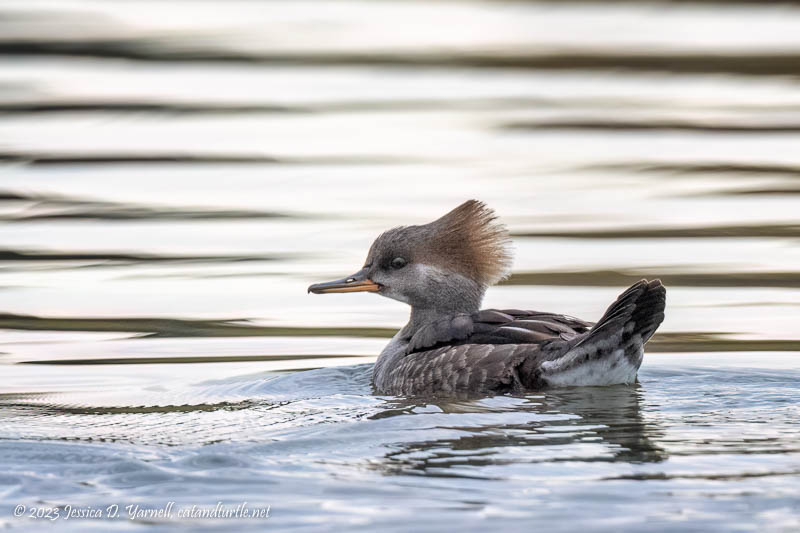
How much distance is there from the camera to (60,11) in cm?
2220

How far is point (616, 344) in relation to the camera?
7.63 metres

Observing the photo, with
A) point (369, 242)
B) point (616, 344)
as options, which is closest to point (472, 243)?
point (616, 344)

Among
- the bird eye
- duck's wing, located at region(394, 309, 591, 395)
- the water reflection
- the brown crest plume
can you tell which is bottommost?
the water reflection

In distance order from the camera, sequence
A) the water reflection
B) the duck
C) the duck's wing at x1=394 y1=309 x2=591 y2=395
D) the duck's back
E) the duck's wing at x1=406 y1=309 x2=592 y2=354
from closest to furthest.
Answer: the water reflection → the duck's back → the duck → the duck's wing at x1=394 y1=309 x2=591 y2=395 → the duck's wing at x1=406 y1=309 x2=592 y2=354

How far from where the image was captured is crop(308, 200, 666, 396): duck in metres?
7.64

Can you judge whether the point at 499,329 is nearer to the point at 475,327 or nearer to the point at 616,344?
the point at 475,327

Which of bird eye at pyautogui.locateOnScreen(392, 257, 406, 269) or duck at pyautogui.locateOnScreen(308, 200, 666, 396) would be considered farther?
bird eye at pyautogui.locateOnScreen(392, 257, 406, 269)

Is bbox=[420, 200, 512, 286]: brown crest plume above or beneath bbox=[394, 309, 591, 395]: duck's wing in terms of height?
above

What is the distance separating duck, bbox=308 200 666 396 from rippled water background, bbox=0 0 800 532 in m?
0.21

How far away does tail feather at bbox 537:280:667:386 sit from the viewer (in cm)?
741

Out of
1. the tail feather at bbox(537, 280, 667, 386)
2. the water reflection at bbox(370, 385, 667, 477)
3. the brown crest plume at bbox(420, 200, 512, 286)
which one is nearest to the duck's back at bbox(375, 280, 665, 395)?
the tail feather at bbox(537, 280, 667, 386)

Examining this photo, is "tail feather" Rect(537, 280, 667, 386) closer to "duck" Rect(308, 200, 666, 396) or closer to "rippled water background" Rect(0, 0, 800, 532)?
"duck" Rect(308, 200, 666, 396)

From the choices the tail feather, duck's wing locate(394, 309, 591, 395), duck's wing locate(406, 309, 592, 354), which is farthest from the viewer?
duck's wing locate(406, 309, 592, 354)

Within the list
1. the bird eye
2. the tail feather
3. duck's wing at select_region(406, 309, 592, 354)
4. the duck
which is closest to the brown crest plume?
the duck
